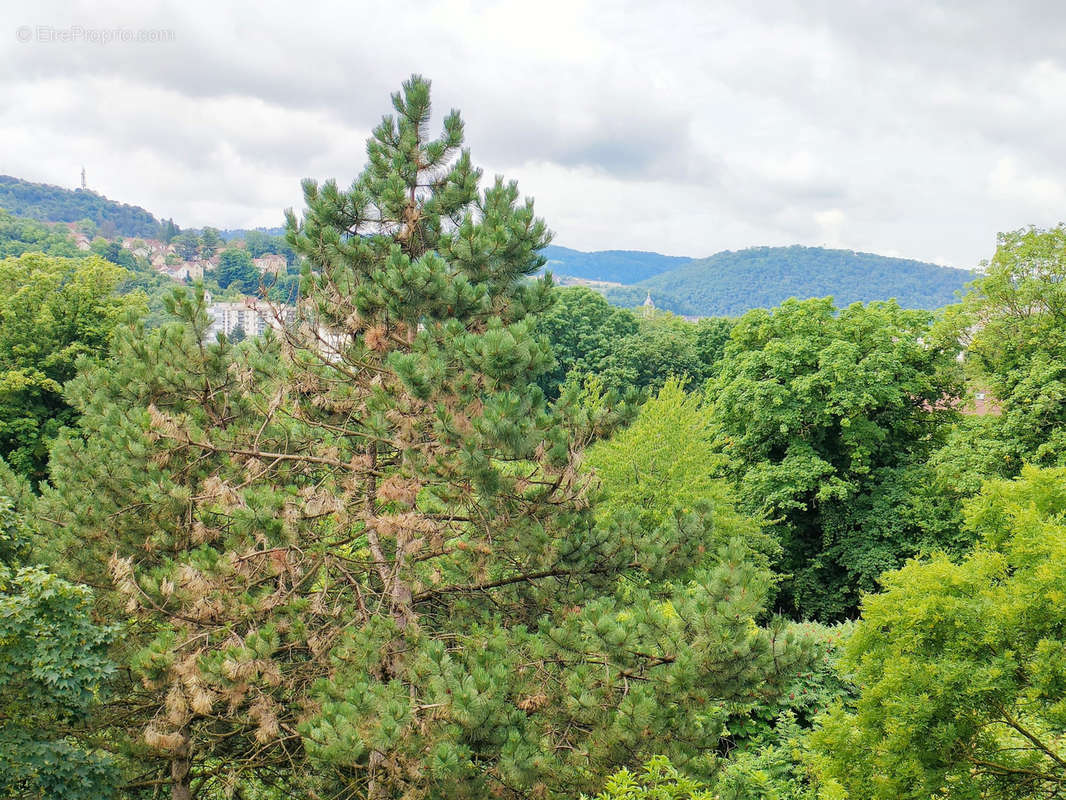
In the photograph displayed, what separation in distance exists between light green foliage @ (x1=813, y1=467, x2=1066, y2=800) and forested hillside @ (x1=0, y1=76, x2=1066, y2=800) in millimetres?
34

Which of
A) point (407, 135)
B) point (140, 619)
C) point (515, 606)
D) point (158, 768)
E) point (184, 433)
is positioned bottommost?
point (158, 768)

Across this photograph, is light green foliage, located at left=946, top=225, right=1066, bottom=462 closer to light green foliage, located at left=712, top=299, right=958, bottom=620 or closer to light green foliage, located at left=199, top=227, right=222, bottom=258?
light green foliage, located at left=712, top=299, right=958, bottom=620

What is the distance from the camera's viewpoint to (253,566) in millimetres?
7332

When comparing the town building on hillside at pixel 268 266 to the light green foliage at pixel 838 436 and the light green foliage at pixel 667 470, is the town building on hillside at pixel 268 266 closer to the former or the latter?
the light green foliage at pixel 667 470

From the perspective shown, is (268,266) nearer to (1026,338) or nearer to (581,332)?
(1026,338)

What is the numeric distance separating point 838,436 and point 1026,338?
5245 millimetres

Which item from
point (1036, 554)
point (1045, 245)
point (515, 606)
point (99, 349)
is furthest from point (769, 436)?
point (99, 349)

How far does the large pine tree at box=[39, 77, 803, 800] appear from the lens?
6.18 metres

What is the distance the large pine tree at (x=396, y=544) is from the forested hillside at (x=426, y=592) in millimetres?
38

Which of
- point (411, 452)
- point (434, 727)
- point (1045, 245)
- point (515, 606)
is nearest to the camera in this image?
point (434, 727)

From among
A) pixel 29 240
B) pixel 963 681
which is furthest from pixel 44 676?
pixel 29 240

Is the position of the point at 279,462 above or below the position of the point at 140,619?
above

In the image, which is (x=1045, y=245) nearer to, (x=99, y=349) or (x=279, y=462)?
(x=279, y=462)

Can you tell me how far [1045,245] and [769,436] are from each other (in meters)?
8.04
